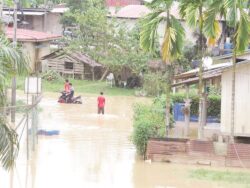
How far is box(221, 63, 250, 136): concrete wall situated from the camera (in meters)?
20.2

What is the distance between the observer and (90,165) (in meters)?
19.4

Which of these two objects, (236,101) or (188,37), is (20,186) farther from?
(188,37)

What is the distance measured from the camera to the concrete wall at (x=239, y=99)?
20.2 m

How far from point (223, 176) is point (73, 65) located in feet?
84.8

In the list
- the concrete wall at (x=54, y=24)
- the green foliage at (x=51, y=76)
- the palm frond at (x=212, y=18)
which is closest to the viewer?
the palm frond at (x=212, y=18)

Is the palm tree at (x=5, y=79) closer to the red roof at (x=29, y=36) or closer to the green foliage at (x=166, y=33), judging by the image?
the green foliage at (x=166, y=33)

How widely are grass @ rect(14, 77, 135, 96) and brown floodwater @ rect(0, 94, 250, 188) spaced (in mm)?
9944

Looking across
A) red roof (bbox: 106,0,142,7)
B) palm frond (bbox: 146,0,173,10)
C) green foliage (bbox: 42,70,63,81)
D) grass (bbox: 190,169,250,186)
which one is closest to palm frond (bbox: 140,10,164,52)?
palm frond (bbox: 146,0,173,10)

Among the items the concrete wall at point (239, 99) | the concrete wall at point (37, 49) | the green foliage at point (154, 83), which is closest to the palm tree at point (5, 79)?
the concrete wall at point (239, 99)

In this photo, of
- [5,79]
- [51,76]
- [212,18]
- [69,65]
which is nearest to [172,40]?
[212,18]

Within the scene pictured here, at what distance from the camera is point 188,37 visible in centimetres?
4575

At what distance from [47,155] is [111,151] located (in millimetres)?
2183

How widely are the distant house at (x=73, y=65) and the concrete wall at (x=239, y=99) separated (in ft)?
72.7

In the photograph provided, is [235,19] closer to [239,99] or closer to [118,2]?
[239,99]
